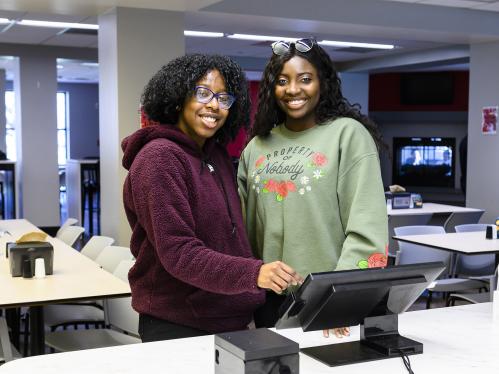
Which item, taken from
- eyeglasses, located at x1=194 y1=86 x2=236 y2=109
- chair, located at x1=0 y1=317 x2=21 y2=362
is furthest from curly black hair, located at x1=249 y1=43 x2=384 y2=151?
chair, located at x1=0 y1=317 x2=21 y2=362

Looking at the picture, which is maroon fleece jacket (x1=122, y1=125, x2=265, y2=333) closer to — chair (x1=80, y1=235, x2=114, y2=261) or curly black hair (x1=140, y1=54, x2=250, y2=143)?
curly black hair (x1=140, y1=54, x2=250, y2=143)

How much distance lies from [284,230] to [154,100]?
581mm

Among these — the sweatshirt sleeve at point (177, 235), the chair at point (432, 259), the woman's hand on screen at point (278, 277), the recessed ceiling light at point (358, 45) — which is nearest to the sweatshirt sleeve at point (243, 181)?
the sweatshirt sleeve at point (177, 235)

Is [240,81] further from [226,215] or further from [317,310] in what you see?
[317,310]

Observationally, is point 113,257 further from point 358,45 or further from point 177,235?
point 358,45

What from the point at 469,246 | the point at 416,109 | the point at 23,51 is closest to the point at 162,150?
the point at 469,246

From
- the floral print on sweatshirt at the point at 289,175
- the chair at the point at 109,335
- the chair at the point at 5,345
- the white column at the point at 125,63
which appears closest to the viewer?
the floral print on sweatshirt at the point at 289,175

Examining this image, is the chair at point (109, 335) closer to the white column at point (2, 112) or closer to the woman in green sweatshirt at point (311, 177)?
the woman in green sweatshirt at point (311, 177)

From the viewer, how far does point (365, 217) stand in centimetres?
206

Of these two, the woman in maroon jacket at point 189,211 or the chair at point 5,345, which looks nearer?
the woman in maroon jacket at point 189,211

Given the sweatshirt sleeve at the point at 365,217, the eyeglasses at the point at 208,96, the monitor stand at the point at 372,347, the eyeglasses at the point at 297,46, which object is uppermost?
the eyeglasses at the point at 297,46

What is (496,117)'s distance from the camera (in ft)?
29.7

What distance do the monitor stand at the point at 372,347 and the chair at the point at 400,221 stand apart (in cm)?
513

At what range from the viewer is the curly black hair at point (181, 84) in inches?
80.5
